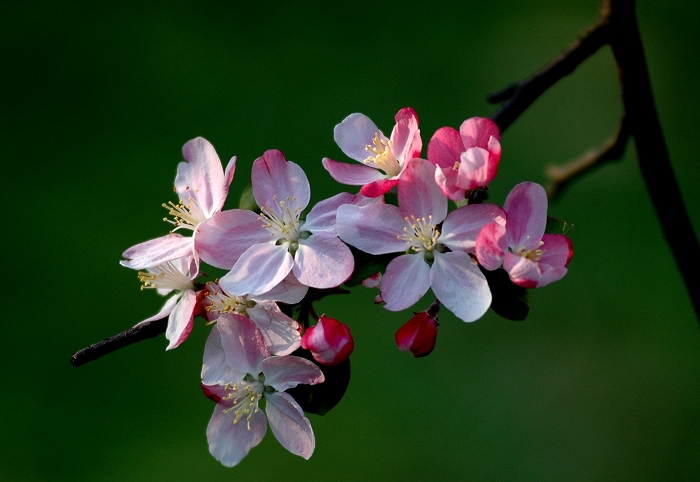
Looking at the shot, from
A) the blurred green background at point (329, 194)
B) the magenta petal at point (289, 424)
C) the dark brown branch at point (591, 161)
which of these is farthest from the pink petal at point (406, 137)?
the blurred green background at point (329, 194)

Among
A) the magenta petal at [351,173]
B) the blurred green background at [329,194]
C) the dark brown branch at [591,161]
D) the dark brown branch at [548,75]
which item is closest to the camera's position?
the magenta petal at [351,173]

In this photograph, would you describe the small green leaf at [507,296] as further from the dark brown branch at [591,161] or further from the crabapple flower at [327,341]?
the dark brown branch at [591,161]

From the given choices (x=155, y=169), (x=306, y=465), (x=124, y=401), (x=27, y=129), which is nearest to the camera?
(x=306, y=465)

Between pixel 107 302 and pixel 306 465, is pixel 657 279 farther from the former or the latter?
pixel 107 302

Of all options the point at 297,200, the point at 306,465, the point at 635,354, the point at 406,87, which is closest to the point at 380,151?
the point at 297,200

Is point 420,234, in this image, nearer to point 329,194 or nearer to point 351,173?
point 351,173

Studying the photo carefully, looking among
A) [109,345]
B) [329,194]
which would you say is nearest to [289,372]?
[109,345]
